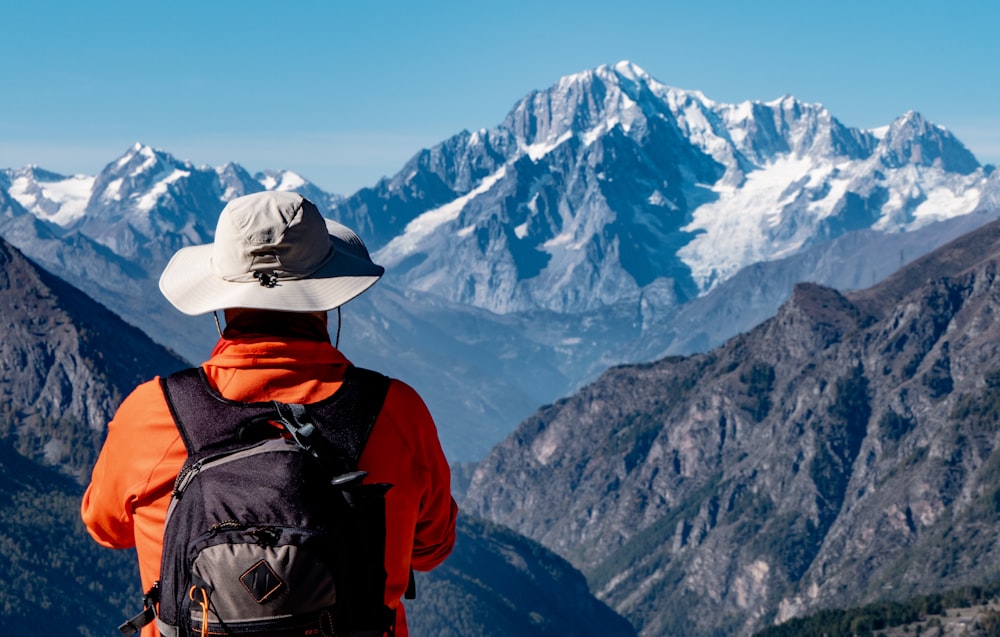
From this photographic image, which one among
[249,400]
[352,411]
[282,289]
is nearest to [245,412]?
[249,400]

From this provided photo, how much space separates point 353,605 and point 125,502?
2.62m

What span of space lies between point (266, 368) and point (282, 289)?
2.55ft

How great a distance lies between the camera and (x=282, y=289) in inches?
477

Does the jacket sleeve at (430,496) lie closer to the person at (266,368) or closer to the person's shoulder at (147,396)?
the person at (266,368)

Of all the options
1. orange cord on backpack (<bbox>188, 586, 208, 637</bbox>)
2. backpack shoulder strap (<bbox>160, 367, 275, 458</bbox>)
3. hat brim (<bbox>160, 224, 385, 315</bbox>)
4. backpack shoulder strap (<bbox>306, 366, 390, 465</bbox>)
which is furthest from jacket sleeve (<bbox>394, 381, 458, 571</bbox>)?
orange cord on backpack (<bbox>188, 586, 208, 637</bbox>)

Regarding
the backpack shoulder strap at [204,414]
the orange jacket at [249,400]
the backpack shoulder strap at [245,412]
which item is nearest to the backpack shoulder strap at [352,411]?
the backpack shoulder strap at [245,412]

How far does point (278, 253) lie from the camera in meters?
12.1

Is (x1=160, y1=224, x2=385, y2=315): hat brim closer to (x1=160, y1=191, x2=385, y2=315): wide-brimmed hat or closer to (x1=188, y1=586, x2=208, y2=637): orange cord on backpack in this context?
(x1=160, y1=191, x2=385, y2=315): wide-brimmed hat

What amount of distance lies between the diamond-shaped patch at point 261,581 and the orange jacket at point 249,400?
1.61m

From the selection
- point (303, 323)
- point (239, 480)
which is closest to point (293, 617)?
point (239, 480)

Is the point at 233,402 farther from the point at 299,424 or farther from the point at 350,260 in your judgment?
the point at 350,260

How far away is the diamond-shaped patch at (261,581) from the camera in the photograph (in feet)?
34.9

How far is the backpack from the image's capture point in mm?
10672

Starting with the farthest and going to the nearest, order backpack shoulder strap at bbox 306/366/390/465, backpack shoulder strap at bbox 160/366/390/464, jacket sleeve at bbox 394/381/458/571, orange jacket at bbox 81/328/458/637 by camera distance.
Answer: jacket sleeve at bbox 394/381/458/571
orange jacket at bbox 81/328/458/637
backpack shoulder strap at bbox 306/366/390/465
backpack shoulder strap at bbox 160/366/390/464
